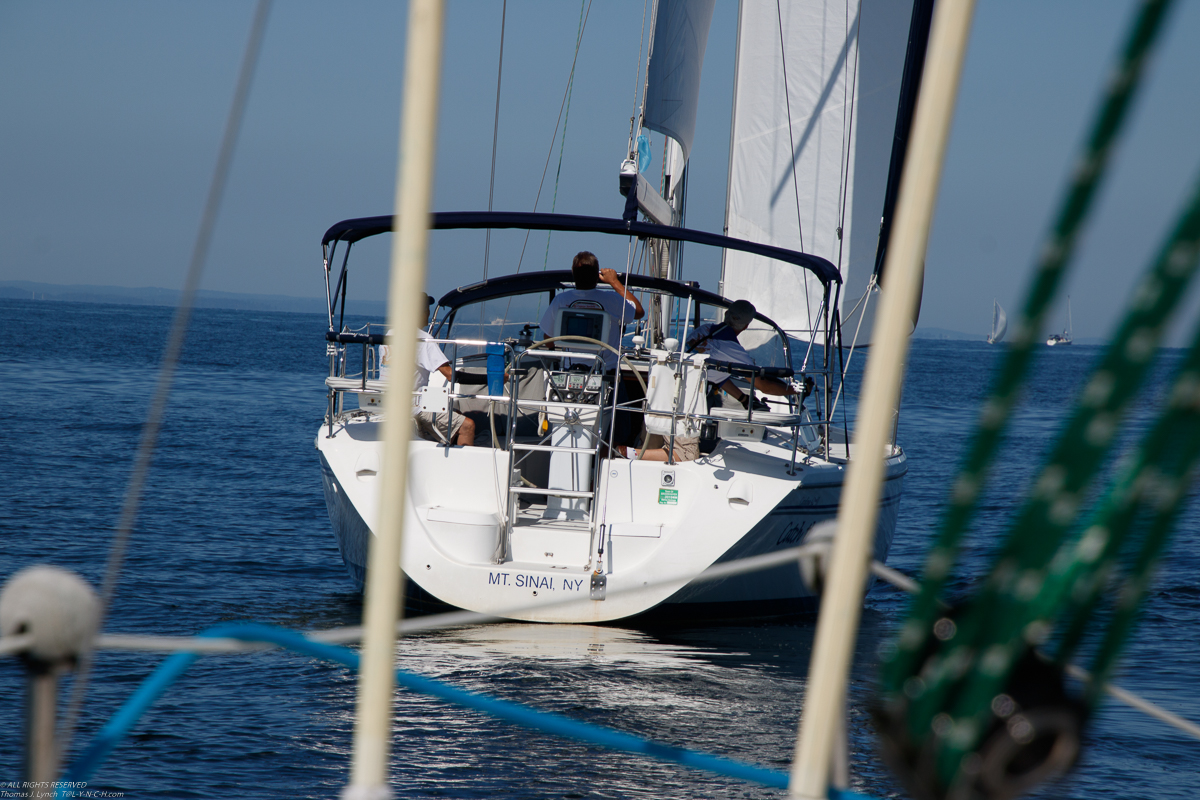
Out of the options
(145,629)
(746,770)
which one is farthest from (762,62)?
(746,770)

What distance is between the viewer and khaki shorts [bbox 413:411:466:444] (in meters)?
6.75

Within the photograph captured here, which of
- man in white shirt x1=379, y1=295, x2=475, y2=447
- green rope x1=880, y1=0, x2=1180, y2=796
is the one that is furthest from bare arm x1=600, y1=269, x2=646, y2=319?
green rope x1=880, y1=0, x2=1180, y2=796

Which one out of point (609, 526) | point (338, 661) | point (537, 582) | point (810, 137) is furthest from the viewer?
point (810, 137)

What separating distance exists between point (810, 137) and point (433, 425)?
6.58 metres

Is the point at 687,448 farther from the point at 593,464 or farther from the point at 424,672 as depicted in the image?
the point at 424,672

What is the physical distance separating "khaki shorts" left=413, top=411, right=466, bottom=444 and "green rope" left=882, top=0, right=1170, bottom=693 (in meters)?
5.73

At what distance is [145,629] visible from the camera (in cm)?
669

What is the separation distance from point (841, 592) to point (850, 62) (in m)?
11.0

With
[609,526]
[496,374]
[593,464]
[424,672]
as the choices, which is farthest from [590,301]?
[424,672]

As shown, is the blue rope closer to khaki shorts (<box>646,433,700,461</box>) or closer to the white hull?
the white hull

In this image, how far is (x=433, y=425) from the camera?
22.5 ft

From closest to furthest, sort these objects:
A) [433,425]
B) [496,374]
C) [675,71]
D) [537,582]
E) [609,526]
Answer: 1. [537,582]
2. [609,526]
3. [496,374]
4. [433,425]
5. [675,71]

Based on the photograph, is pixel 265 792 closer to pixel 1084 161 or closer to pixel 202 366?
pixel 1084 161

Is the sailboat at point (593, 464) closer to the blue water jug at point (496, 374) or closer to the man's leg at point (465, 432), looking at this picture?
the blue water jug at point (496, 374)
